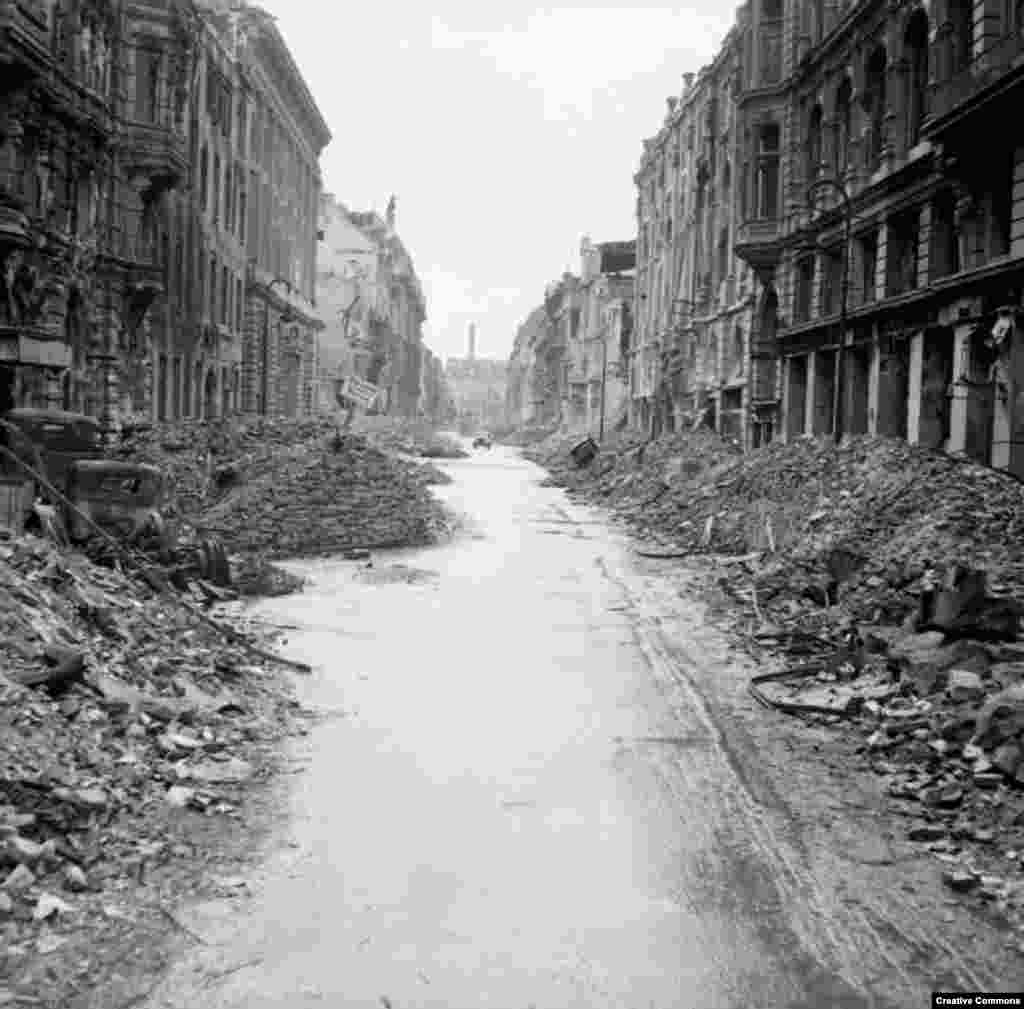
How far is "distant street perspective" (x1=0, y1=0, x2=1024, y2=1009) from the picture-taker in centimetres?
579

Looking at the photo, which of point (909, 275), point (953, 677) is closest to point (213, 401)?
point (909, 275)

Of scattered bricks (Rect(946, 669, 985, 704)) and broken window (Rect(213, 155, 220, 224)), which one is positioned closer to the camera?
scattered bricks (Rect(946, 669, 985, 704))

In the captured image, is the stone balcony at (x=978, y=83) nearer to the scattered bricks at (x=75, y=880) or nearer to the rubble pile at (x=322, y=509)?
the rubble pile at (x=322, y=509)

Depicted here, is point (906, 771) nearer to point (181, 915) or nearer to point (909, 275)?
point (181, 915)

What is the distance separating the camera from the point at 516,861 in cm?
676

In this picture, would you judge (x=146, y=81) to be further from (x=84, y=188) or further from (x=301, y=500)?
(x=301, y=500)

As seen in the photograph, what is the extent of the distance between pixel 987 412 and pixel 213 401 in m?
30.3

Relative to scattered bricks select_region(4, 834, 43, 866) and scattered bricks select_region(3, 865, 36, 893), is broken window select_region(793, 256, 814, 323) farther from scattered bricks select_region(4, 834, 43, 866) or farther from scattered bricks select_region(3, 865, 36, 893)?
scattered bricks select_region(3, 865, 36, 893)

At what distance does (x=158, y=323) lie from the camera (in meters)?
35.6

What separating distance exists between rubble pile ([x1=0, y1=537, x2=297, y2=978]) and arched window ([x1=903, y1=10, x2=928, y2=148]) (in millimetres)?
21858

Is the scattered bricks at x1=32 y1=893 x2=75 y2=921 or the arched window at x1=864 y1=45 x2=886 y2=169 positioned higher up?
the arched window at x1=864 y1=45 x2=886 y2=169

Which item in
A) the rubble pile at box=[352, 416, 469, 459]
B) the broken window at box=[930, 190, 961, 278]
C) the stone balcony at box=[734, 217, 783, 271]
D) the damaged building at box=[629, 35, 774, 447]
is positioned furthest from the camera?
the rubble pile at box=[352, 416, 469, 459]

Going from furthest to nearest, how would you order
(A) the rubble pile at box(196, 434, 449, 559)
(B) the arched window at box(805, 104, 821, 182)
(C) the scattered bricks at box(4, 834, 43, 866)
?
(B) the arched window at box(805, 104, 821, 182) → (A) the rubble pile at box(196, 434, 449, 559) → (C) the scattered bricks at box(4, 834, 43, 866)

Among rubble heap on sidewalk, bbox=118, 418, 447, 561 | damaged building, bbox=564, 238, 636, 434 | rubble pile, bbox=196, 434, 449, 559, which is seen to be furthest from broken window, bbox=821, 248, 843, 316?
damaged building, bbox=564, 238, 636, 434
